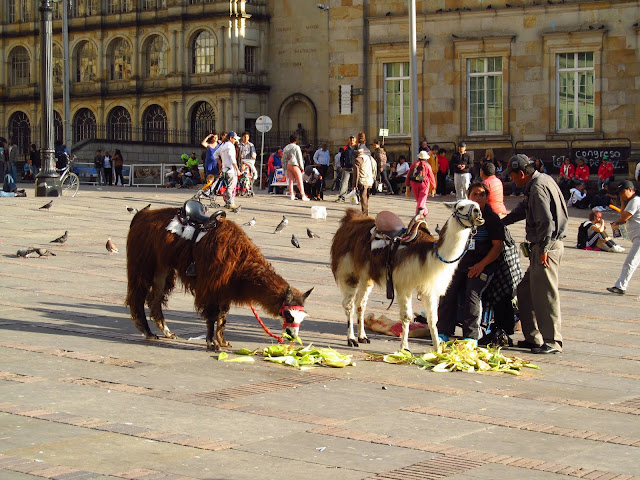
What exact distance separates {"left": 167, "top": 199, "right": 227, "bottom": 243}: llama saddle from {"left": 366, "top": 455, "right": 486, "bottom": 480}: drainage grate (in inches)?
182

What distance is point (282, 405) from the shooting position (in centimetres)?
882

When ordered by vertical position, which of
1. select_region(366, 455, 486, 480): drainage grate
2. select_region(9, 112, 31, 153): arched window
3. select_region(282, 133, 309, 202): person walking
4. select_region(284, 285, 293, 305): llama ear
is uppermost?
select_region(9, 112, 31, 153): arched window

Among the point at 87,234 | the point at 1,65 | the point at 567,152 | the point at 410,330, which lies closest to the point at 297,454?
the point at 410,330

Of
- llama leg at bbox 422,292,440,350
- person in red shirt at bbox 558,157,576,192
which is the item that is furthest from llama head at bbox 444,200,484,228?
person in red shirt at bbox 558,157,576,192

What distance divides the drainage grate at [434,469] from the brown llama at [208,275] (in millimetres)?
3517

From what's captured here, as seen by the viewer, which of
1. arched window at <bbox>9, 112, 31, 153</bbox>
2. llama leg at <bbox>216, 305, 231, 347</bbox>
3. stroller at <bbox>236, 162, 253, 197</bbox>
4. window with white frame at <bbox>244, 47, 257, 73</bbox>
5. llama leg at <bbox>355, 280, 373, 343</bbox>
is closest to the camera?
llama leg at <bbox>216, 305, 231, 347</bbox>

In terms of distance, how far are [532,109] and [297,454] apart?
36.7 m

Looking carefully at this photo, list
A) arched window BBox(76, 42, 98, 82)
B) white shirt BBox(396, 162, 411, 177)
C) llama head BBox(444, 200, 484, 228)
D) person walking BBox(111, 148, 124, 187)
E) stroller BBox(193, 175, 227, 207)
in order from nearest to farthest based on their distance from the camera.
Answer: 1. llama head BBox(444, 200, 484, 228)
2. stroller BBox(193, 175, 227, 207)
3. white shirt BBox(396, 162, 411, 177)
4. person walking BBox(111, 148, 124, 187)
5. arched window BBox(76, 42, 98, 82)

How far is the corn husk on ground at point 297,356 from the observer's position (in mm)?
10484

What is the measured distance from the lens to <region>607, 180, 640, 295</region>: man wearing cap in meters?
16.1

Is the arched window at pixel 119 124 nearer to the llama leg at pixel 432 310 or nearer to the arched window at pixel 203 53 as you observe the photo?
the arched window at pixel 203 53

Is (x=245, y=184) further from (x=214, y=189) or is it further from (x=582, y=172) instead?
(x=582, y=172)

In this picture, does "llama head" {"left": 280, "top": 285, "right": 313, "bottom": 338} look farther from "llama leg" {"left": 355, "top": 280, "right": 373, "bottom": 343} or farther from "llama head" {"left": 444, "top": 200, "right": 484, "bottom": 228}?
"llama head" {"left": 444, "top": 200, "right": 484, "bottom": 228}

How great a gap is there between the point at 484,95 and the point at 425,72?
2511 mm
